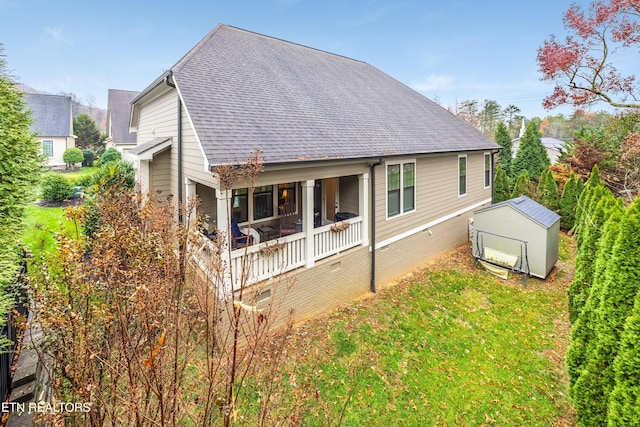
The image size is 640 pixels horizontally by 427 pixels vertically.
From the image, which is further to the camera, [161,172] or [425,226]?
[425,226]

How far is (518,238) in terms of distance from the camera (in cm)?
1030

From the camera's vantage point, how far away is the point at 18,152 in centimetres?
379

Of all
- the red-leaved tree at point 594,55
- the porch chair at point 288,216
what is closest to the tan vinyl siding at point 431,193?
the porch chair at point 288,216

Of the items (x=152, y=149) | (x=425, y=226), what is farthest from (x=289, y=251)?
(x=425, y=226)

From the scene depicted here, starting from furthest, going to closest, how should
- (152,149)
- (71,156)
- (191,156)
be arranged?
(71,156) → (152,149) → (191,156)

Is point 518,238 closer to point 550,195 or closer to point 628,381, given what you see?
point 628,381

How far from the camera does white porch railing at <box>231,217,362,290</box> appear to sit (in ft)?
20.7

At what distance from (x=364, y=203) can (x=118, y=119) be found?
32097 millimetres

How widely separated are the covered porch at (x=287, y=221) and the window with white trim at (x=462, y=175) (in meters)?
6.05

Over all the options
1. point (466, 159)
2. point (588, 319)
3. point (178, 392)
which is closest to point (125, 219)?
point (178, 392)

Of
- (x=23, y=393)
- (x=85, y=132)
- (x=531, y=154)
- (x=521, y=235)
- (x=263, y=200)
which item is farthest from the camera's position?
(x=85, y=132)

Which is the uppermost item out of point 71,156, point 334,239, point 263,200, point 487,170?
point 71,156

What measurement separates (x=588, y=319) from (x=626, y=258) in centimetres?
135

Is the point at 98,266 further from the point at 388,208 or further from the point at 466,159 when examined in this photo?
the point at 466,159
